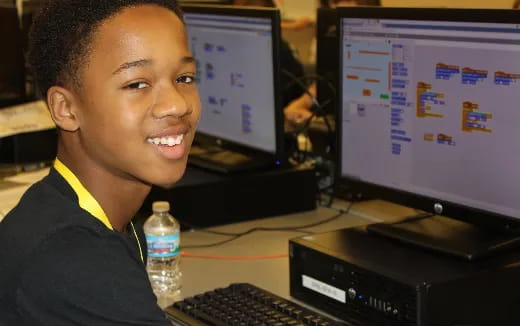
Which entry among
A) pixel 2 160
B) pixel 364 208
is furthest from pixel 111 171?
pixel 2 160

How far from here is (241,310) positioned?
4.95ft

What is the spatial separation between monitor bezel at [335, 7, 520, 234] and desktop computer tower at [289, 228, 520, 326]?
7 centimetres

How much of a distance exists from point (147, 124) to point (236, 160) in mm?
1118

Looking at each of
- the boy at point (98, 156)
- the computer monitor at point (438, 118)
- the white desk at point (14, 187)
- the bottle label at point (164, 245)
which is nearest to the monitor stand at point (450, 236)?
the computer monitor at point (438, 118)

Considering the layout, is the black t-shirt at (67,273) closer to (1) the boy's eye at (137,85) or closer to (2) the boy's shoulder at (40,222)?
(2) the boy's shoulder at (40,222)

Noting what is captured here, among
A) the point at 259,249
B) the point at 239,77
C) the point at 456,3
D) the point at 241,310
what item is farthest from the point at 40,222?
the point at 456,3

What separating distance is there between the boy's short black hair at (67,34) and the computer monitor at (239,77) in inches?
33.7

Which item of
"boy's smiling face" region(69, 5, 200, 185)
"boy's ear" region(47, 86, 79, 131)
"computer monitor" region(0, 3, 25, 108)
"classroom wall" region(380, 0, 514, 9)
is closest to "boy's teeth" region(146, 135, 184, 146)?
"boy's smiling face" region(69, 5, 200, 185)

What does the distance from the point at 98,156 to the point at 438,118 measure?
26.7 inches

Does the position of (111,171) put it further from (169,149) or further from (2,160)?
(2,160)

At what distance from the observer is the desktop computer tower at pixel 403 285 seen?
137 cm

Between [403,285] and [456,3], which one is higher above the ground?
[456,3]

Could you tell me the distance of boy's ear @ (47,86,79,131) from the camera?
1.12 meters

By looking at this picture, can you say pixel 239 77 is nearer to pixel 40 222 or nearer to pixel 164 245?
pixel 164 245
